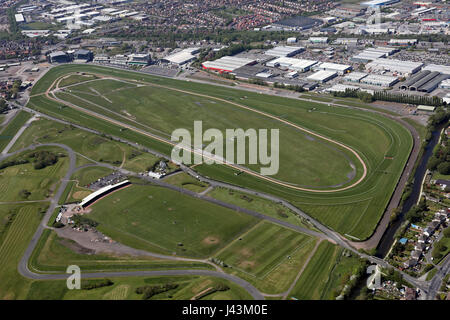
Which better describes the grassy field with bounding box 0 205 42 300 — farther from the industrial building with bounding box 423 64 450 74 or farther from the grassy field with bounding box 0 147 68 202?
the industrial building with bounding box 423 64 450 74

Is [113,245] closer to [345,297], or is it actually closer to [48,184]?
[48,184]

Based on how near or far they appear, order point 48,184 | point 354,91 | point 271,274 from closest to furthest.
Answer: point 271,274, point 48,184, point 354,91

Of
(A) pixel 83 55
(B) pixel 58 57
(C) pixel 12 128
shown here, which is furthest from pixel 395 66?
(B) pixel 58 57

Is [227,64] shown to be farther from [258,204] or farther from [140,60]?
[258,204]

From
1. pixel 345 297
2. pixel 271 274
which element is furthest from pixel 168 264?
pixel 345 297

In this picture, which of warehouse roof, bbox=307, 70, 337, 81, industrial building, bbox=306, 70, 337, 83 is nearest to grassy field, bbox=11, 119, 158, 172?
industrial building, bbox=306, 70, 337, 83

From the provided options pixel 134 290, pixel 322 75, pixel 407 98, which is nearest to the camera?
pixel 134 290
